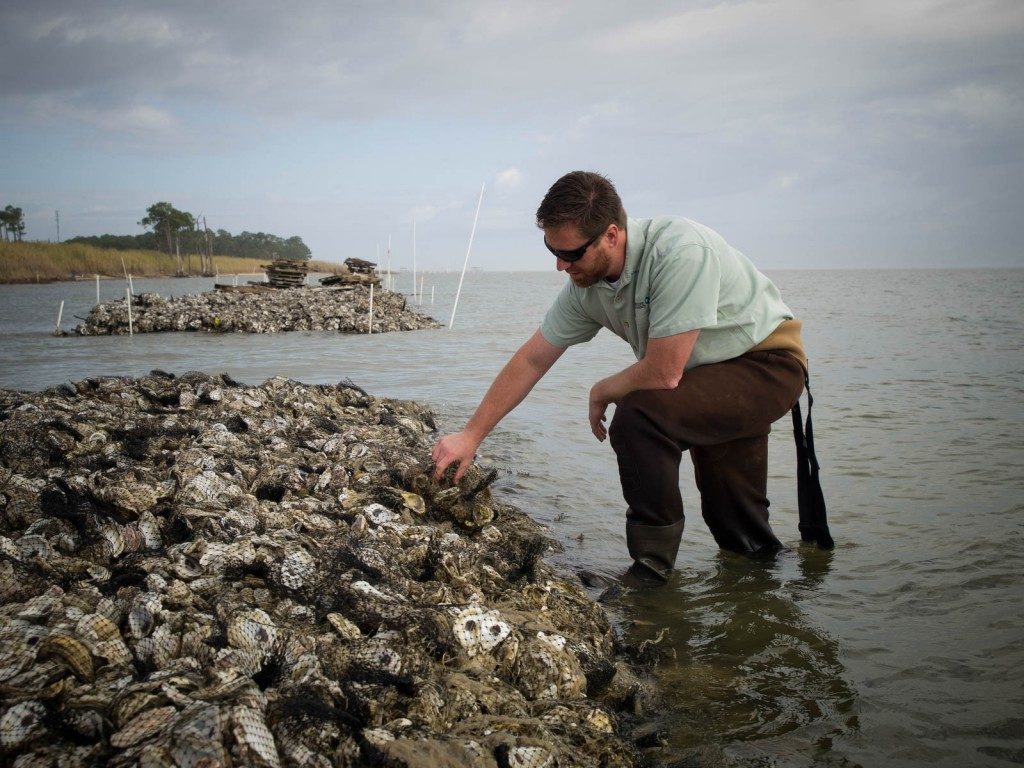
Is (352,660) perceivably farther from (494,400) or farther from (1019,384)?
(1019,384)

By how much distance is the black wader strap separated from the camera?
14.4 ft

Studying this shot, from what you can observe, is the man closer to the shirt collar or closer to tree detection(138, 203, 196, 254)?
the shirt collar

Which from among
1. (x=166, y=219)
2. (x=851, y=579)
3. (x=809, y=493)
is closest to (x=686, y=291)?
(x=809, y=493)

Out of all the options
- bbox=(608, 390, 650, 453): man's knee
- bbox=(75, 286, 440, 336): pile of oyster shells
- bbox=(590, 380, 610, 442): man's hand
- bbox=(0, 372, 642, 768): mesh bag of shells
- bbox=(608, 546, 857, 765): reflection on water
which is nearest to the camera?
bbox=(0, 372, 642, 768): mesh bag of shells

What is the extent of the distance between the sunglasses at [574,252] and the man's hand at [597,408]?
76 cm

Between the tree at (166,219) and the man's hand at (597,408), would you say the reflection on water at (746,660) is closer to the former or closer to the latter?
the man's hand at (597,408)

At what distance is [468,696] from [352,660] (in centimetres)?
43

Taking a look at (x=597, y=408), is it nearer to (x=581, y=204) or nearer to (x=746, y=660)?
(x=581, y=204)

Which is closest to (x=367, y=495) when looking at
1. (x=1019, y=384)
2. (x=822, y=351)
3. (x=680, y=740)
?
(x=680, y=740)

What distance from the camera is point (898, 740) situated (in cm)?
266

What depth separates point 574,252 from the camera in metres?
3.47

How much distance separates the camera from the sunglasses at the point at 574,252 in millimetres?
3430

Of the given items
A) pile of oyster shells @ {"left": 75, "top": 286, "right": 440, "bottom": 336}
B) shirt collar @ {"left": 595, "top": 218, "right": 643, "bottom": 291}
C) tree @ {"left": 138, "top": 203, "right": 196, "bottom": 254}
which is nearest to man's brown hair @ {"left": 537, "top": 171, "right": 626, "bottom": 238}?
shirt collar @ {"left": 595, "top": 218, "right": 643, "bottom": 291}

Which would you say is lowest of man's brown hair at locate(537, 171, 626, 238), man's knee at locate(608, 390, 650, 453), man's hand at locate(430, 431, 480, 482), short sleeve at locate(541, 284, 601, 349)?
man's hand at locate(430, 431, 480, 482)
